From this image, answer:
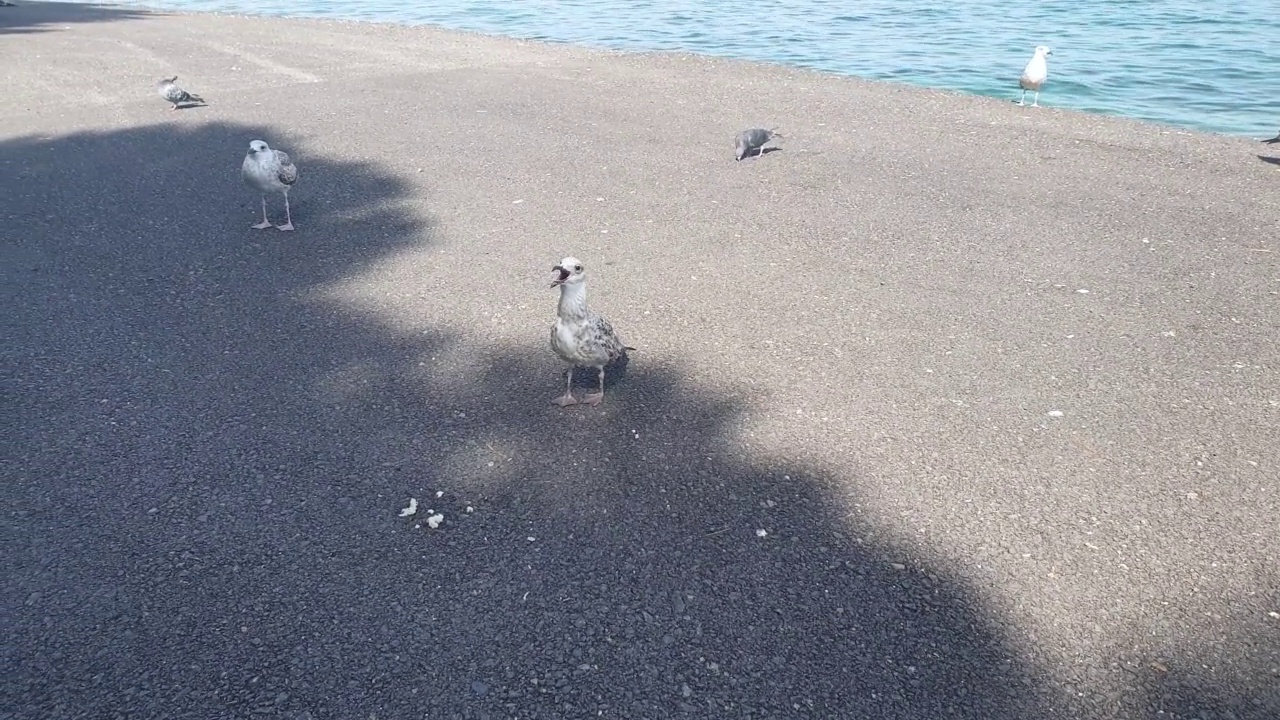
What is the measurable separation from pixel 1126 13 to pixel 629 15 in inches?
479

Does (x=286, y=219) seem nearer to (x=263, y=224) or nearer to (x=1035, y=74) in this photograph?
(x=263, y=224)

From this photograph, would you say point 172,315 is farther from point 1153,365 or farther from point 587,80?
point 587,80

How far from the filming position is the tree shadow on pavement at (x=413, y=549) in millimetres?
3111

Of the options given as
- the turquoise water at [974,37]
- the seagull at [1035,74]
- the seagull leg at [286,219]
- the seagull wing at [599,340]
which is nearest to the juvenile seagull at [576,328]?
the seagull wing at [599,340]

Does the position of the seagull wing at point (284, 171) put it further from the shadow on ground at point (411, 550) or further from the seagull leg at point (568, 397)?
the seagull leg at point (568, 397)

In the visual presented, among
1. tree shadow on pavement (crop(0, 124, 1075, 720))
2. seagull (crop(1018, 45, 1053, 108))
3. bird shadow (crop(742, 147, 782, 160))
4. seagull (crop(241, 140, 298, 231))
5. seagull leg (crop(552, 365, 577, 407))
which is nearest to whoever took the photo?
tree shadow on pavement (crop(0, 124, 1075, 720))

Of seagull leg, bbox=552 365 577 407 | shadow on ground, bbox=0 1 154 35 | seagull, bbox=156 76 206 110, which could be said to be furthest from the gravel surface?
shadow on ground, bbox=0 1 154 35

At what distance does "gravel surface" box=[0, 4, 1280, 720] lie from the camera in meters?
3.20

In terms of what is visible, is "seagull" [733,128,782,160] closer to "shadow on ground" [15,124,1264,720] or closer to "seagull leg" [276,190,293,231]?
"seagull leg" [276,190,293,231]

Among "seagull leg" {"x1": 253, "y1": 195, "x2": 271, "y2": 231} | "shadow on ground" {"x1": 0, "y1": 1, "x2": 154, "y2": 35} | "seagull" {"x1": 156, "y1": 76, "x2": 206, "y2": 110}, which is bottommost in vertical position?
"seagull leg" {"x1": 253, "y1": 195, "x2": 271, "y2": 231}

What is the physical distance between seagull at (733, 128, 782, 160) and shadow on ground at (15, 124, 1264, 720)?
15.5ft

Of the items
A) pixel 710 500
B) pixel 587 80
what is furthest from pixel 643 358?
pixel 587 80

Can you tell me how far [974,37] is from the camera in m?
18.8

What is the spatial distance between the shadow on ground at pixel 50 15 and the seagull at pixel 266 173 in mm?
14202
